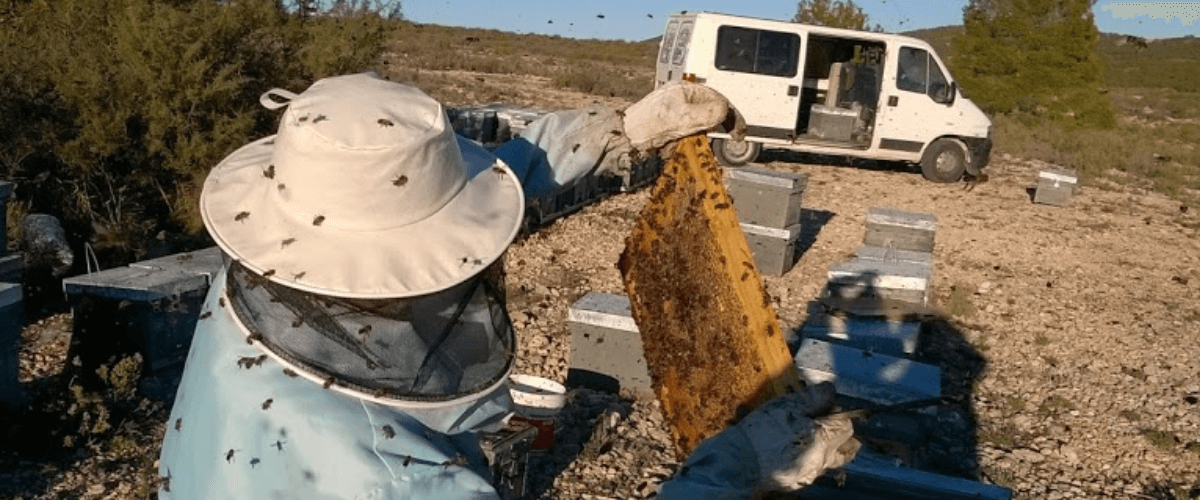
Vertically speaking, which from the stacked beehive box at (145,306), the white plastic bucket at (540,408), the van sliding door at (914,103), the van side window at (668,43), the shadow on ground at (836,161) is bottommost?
the shadow on ground at (836,161)

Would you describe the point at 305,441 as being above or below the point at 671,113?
below

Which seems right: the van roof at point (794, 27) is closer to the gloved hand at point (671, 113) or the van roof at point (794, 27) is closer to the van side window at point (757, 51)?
the van side window at point (757, 51)

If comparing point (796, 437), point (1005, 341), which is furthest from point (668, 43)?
point (796, 437)

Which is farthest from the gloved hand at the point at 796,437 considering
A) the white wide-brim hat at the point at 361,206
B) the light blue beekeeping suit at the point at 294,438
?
the white wide-brim hat at the point at 361,206

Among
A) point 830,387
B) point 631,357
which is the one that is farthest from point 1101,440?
point 830,387

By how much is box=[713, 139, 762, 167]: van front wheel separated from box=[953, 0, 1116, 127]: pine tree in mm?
9422

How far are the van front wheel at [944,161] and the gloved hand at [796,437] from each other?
1196 centimetres

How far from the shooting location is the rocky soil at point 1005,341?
4680 millimetres

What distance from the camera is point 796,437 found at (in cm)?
182

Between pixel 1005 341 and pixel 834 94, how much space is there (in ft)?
23.4

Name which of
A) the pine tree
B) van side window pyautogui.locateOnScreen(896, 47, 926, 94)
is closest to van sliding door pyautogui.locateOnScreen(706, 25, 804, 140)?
van side window pyautogui.locateOnScreen(896, 47, 926, 94)

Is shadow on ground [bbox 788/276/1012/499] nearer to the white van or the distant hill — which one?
the white van

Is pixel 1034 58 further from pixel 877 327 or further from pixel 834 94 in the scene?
pixel 877 327

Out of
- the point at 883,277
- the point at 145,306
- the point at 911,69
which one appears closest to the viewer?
the point at 145,306
